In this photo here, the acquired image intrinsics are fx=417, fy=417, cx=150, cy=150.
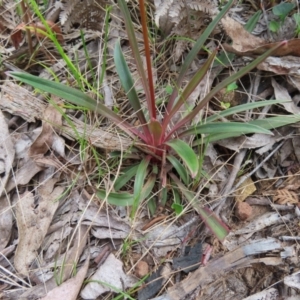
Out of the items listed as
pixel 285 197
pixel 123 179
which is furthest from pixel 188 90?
pixel 285 197

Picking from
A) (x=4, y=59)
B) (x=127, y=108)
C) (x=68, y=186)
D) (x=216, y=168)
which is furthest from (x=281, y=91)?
(x=4, y=59)

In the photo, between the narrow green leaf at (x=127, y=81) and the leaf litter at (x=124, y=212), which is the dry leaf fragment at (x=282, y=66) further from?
the narrow green leaf at (x=127, y=81)

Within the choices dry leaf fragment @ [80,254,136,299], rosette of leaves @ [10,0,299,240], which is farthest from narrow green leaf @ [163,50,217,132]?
dry leaf fragment @ [80,254,136,299]

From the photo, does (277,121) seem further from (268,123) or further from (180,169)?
(180,169)

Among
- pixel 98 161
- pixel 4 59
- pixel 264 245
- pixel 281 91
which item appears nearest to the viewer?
pixel 264 245

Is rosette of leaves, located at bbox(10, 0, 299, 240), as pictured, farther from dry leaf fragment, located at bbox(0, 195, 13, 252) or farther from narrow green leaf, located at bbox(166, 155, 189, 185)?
dry leaf fragment, located at bbox(0, 195, 13, 252)

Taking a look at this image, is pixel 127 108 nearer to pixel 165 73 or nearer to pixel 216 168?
pixel 165 73
